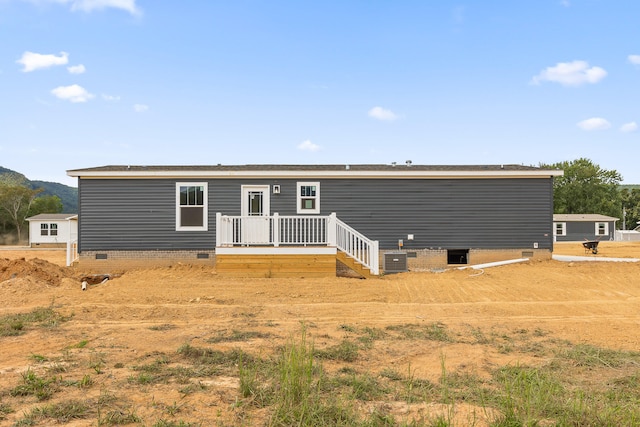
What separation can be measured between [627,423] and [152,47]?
19835mm

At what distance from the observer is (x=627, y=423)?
2.91m

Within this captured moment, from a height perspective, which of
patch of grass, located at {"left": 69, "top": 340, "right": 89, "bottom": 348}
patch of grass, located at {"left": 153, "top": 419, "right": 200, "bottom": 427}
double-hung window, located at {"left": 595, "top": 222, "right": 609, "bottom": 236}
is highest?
double-hung window, located at {"left": 595, "top": 222, "right": 609, "bottom": 236}

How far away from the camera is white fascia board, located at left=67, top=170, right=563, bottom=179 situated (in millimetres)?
13773

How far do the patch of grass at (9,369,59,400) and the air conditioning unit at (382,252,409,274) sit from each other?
10.2 m

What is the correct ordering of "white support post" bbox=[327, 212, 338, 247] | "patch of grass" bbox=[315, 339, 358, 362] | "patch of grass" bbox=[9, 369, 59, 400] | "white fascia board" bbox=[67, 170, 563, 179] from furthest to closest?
"white fascia board" bbox=[67, 170, 563, 179], "white support post" bbox=[327, 212, 338, 247], "patch of grass" bbox=[315, 339, 358, 362], "patch of grass" bbox=[9, 369, 59, 400]

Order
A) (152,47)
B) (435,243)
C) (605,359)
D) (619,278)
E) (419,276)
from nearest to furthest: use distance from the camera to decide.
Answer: (605,359), (619,278), (419,276), (435,243), (152,47)

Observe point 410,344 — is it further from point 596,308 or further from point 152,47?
point 152,47

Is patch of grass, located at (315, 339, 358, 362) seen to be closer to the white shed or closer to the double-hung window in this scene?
the white shed

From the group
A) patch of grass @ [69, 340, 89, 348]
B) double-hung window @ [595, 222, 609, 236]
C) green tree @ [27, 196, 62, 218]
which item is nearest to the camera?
patch of grass @ [69, 340, 89, 348]

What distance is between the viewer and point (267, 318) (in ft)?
22.7

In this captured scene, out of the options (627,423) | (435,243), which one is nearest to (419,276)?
(435,243)

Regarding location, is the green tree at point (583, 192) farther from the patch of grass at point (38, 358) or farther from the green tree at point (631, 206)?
the patch of grass at point (38, 358)

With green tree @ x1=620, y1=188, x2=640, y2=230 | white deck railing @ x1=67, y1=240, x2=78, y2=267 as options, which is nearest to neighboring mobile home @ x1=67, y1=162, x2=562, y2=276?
white deck railing @ x1=67, y1=240, x2=78, y2=267

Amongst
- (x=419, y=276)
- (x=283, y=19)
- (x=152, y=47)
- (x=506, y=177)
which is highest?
(x=283, y=19)
